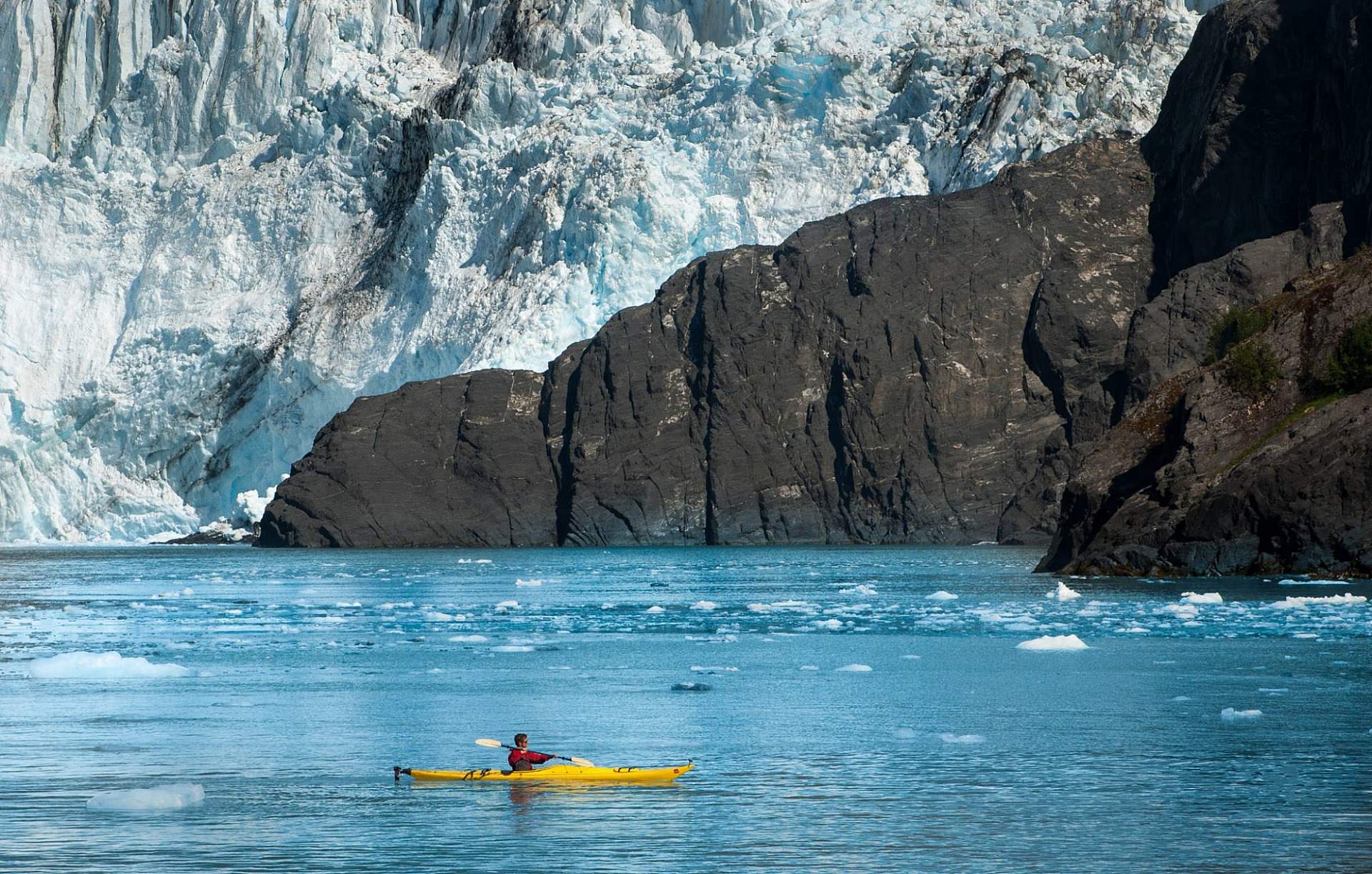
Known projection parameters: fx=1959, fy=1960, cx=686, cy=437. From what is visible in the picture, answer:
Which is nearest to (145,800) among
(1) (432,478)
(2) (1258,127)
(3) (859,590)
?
(3) (859,590)

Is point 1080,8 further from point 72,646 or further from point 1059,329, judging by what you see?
point 72,646

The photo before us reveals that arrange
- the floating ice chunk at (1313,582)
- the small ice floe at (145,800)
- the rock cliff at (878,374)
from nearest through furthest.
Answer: the small ice floe at (145,800), the floating ice chunk at (1313,582), the rock cliff at (878,374)

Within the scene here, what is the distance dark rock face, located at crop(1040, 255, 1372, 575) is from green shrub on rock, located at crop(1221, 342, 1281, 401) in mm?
207

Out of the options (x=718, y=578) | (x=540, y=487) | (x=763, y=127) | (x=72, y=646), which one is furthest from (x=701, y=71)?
(x=72, y=646)

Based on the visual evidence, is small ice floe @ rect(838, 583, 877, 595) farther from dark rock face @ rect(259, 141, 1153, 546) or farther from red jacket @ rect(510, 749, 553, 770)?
dark rock face @ rect(259, 141, 1153, 546)

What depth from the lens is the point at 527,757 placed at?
1867cm

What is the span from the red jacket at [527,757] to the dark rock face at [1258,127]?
83.6 meters

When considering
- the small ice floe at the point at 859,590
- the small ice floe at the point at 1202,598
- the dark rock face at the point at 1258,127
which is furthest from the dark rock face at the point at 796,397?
the small ice floe at the point at 1202,598

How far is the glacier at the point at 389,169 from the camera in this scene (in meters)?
119

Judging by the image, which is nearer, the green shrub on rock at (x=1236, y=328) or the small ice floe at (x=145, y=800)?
the small ice floe at (x=145, y=800)

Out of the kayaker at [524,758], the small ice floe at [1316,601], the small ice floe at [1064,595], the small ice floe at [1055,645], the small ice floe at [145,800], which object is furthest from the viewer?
the small ice floe at [1064,595]

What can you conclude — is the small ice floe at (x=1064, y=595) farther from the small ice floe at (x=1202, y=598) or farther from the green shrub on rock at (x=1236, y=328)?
the green shrub on rock at (x=1236, y=328)

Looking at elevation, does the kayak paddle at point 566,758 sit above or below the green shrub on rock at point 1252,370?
below

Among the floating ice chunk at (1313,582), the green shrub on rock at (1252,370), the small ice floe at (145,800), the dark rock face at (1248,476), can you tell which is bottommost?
the small ice floe at (145,800)
